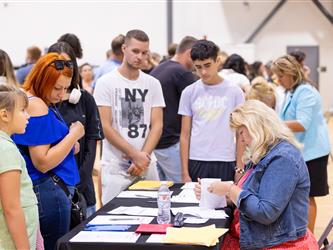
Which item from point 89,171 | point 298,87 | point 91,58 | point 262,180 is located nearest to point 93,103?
point 89,171

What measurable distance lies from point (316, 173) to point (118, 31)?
9413 mm

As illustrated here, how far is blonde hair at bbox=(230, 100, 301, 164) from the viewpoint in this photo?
2596 mm

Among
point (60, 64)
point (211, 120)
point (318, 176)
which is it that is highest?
point (60, 64)

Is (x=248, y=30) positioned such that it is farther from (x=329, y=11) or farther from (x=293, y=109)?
(x=293, y=109)

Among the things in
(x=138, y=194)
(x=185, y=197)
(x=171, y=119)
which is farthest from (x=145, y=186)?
(x=171, y=119)

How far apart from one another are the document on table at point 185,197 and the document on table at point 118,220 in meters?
0.40

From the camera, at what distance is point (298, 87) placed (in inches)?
167

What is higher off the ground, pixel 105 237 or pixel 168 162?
pixel 105 237

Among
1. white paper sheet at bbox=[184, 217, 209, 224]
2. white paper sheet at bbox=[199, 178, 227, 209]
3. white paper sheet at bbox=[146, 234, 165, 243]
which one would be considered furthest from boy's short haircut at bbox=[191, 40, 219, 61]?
white paper sheet at bbox=[146, 234, 165, 243]

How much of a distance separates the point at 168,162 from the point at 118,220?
5.70 feet

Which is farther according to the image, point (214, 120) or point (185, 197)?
point (214, 120)

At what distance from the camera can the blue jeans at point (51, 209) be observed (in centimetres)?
263

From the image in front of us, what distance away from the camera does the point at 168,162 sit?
14.4 feet

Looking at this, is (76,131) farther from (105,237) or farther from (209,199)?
(209,199)
